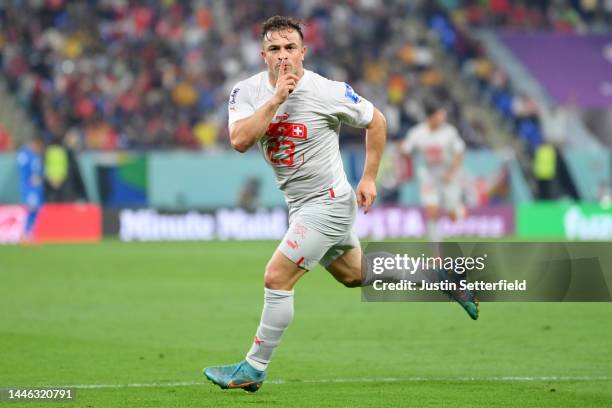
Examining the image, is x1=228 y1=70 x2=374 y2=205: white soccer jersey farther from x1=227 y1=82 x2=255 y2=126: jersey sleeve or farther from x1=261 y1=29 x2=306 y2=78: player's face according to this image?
x1=261 y1=29 x2=306 y2=78: player's face

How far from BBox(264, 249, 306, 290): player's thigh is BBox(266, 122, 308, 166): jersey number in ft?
1.99

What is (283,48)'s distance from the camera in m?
7.38

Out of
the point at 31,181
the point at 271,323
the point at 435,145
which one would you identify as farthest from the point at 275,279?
the point at 31,181

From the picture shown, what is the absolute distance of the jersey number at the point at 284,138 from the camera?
24.8 ft

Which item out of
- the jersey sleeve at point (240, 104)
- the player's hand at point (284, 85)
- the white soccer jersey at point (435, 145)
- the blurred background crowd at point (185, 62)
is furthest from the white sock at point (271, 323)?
the blurred background crowd at point (185, 62)

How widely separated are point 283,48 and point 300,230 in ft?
3.77

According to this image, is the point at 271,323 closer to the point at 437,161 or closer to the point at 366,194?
the point at 366,194

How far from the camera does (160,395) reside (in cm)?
755

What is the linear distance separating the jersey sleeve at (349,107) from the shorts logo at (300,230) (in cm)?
73

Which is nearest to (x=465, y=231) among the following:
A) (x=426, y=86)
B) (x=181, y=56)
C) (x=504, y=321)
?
(x=426, y=86)

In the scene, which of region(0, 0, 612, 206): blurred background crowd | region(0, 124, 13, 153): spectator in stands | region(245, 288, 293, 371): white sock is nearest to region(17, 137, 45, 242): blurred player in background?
region(0, 0, 612, 206): blurred background crowd

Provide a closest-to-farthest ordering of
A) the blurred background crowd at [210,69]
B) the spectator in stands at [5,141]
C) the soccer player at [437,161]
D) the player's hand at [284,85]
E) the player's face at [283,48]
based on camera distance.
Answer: the player's hand at [284,85] < the player's face at [283,48] < the soccer player at [437,161] < the spectator in stands at [5,141] < the blurred background crowd at [210,69]

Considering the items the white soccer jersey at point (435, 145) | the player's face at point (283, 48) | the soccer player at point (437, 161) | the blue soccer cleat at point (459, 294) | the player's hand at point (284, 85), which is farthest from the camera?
the white soccer jersey at point (435, 145)

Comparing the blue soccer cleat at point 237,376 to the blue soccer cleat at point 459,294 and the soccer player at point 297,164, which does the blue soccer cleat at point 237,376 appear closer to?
the soccer player at point 297,164
